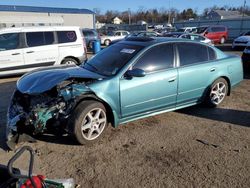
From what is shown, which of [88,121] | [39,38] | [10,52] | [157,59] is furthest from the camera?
[39,38]

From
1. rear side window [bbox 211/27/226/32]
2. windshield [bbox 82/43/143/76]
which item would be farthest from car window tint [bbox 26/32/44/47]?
rear side window [bbox 211/27/226/32]

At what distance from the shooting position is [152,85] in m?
4.34

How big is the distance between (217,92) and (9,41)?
269 inches

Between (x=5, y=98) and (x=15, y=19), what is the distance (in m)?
17.3

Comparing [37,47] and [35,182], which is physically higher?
[37,47]

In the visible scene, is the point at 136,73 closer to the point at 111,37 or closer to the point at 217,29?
the point at 111,37

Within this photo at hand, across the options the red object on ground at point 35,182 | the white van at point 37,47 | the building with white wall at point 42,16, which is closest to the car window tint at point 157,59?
the red object on ground at point 35,182

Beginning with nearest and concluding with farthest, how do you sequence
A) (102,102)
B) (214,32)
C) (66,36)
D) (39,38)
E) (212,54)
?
(102,102)
(212,54)
(39,38)
(66,36)
(214,32)

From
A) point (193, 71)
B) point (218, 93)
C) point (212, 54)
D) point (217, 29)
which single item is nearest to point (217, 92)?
point (218, 93)

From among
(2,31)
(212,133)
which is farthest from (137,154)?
(2,31)

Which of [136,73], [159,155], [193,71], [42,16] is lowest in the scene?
[159,155]

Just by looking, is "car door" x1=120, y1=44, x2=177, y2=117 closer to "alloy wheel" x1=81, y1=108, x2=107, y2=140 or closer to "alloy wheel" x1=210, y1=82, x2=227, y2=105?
"alloy wheel" x1=81, y1=108, x2=107, y2=140

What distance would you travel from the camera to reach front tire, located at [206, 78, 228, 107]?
5.32 metres

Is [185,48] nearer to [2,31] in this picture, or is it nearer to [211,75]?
[211,75]
